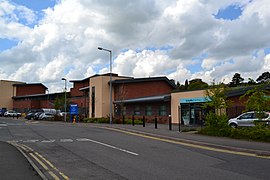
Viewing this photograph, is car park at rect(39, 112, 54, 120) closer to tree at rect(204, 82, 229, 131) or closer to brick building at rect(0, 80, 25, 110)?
tree at rect(204, 82, 229, 131)

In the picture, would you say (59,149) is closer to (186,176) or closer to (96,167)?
(96,167)

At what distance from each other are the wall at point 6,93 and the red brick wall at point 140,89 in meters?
60.4

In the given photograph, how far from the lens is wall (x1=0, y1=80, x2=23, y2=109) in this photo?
99812mm

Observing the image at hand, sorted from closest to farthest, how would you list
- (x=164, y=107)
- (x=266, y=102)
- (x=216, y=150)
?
(x=216, y=150)
(x=266, y=102)
(x=164, y=107)

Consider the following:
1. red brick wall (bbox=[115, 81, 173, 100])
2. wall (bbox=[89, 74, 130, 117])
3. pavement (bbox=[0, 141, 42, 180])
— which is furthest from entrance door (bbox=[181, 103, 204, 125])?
pavement (bbox=[0, 141, 42, 180])

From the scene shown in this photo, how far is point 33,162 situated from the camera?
11.1m

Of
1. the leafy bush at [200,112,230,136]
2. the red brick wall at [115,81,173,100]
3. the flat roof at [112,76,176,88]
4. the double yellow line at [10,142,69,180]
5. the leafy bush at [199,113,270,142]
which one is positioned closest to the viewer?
the double yellow line at [10,142,69,180]

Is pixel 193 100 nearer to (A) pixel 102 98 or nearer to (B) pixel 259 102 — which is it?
(B) pixel 259 102

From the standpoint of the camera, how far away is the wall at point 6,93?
99812mm

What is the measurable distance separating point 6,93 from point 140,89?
63.7 m

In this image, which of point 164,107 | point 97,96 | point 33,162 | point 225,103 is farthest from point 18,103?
point 33,162

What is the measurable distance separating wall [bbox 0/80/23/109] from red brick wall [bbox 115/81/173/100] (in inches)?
2379

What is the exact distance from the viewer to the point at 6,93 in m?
101

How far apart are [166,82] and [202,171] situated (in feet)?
150
